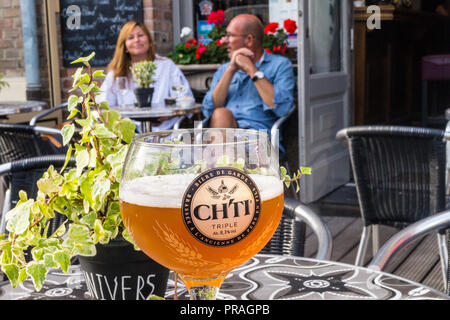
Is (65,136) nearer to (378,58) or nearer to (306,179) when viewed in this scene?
(306,179)

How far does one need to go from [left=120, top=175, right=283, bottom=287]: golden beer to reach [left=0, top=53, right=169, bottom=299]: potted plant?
68mm

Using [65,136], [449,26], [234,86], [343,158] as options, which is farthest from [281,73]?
[449,26]

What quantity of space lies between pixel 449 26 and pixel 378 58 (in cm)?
285

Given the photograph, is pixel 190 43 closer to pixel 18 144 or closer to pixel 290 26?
pixel 290 26

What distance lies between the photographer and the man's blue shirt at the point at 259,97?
11.7ft

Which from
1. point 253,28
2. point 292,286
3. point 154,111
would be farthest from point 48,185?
point 253,28

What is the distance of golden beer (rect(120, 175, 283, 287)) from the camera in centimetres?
51

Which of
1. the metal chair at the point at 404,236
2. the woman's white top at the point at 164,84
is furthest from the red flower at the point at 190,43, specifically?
the metal chair at the point at 404,236

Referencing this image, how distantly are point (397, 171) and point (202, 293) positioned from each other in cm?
179

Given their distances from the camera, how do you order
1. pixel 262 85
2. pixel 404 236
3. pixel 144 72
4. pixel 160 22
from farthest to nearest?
pixel 160 22, pixel 262 85, pixel 144 72, pixel 404 236

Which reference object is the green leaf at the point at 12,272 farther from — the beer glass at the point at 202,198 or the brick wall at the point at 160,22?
the brick wall at the point at 160,22

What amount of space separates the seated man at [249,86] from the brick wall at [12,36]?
6.25 feet

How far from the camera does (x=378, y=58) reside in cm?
646

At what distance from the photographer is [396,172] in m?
2.23
